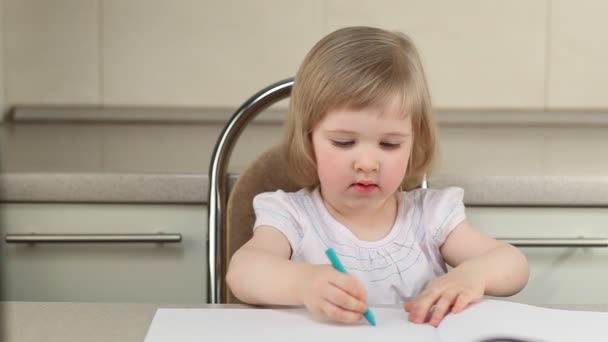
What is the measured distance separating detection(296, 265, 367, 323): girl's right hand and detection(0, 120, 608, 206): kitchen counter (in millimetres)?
629

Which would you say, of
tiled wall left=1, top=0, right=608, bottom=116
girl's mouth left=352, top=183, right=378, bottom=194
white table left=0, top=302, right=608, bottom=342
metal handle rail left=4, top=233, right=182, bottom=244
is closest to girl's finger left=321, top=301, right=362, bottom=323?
white table left=0, top=302, right=608, bottom=342

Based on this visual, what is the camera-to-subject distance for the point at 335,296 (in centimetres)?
76

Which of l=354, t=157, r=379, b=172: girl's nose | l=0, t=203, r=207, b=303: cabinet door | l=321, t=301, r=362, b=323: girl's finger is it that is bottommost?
l=0, t=203, r=207, b=303: cabinet door

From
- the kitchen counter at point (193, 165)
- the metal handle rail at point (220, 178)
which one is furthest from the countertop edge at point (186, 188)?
the metal handle rail at point (220, 178)

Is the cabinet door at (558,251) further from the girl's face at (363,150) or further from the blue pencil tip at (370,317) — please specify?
the blue pencil tip at (370,317)

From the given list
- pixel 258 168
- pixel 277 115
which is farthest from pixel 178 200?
pixel 277 115

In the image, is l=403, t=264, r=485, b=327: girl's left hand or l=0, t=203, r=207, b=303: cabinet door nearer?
l=403, t=264, r=485, b=327: girl's left hand

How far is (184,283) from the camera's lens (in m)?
1.55

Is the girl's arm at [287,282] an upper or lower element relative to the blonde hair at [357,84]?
lower

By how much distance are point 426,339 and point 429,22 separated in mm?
1377

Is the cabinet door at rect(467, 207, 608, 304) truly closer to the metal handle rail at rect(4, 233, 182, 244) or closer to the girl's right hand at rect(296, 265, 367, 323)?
the metal handle rail at rect(4, 233, 182, 244)

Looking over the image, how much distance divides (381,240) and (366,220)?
0.03m

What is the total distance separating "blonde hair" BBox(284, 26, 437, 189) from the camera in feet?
3.19

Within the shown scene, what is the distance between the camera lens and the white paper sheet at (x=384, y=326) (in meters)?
0.73
